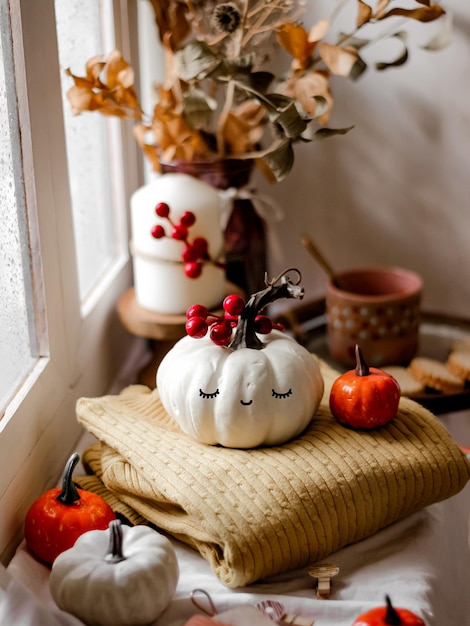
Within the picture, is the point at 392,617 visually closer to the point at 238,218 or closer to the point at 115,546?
the point at 115,546

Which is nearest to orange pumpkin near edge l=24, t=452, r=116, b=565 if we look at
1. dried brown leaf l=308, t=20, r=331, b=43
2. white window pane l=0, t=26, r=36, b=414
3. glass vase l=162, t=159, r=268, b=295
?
white window pane l=0, t=26, r=36, b=414

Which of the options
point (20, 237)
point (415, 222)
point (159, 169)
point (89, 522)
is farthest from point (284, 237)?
point (89, 522)

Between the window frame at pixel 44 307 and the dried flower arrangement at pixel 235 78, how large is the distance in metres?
0.10

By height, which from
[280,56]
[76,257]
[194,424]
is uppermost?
[280,56]

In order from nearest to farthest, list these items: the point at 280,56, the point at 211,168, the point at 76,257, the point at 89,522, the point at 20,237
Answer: the point at 89,522
the point at 20,237
the point at 76,257
the point at 211,168
the point at 280,56

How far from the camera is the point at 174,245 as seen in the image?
1.05m

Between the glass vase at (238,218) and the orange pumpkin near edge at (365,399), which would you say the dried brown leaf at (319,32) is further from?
the orange pumpkin near edge at (365,399)

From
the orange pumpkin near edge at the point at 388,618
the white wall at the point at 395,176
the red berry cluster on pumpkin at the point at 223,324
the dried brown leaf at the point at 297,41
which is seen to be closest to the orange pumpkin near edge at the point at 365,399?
the red berry cluster on pumpkin at the point at 223,324

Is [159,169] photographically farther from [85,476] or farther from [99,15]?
[85,476]

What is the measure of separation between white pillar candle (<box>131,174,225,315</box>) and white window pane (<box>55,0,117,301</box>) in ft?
0.28

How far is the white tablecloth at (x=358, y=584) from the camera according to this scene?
Result: 0.70m

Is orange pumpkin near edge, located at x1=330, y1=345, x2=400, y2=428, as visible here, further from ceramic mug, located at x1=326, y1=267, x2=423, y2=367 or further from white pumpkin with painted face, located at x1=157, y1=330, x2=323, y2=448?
ceramic mug, located at x1=326, y1=267, x2=423, y2=367

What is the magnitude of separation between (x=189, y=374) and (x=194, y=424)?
0.17 ft

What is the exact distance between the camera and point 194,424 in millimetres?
792
